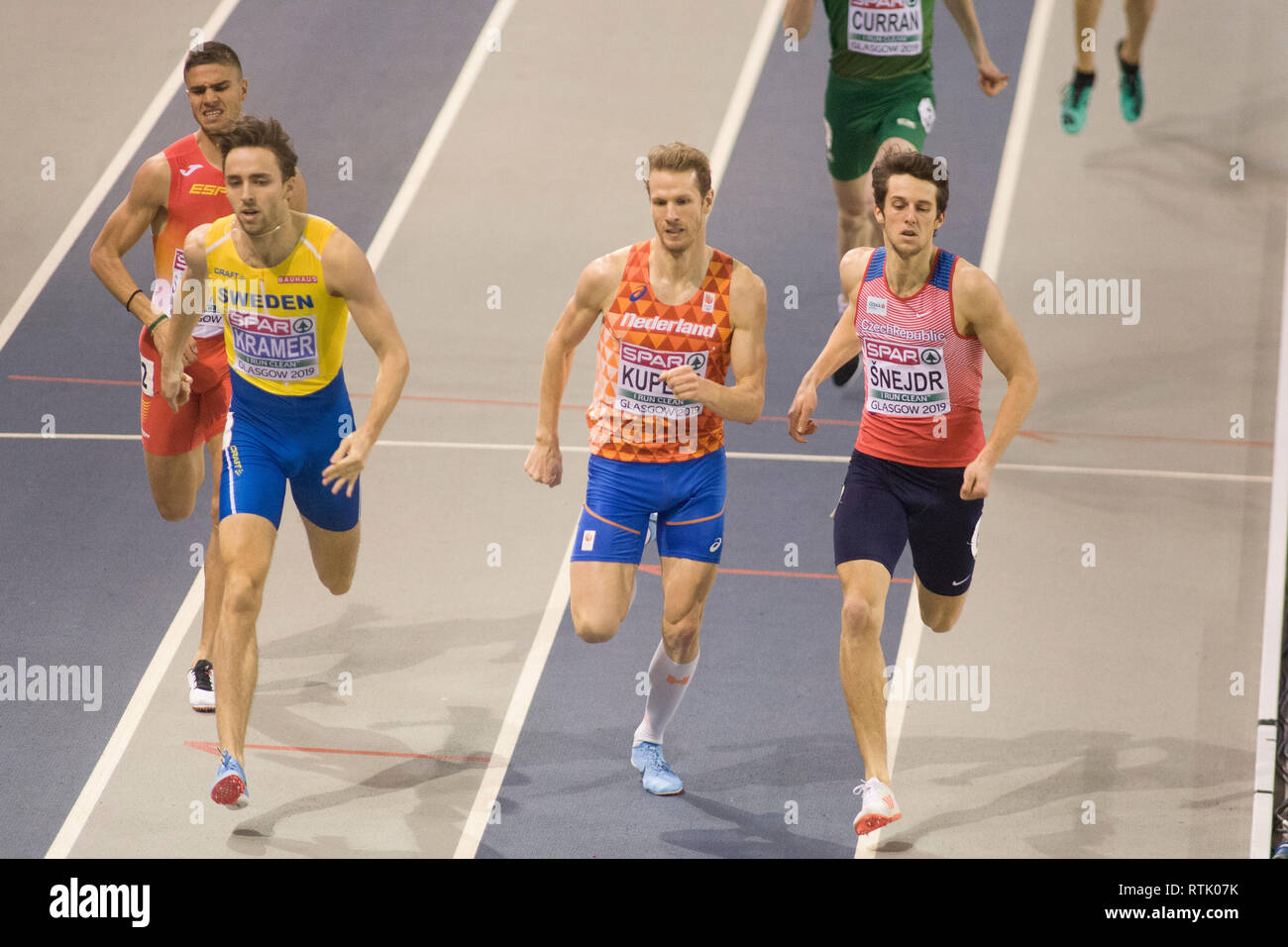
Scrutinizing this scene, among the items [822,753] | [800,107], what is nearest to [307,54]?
[800,107]

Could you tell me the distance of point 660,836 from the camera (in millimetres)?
6684

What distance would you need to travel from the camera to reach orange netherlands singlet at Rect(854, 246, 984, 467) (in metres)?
6.43

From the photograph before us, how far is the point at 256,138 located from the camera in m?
6.29

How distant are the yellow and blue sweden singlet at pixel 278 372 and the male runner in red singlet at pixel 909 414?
177cm

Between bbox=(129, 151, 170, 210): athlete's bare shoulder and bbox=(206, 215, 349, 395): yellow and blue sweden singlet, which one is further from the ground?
bbox=(129, 151, 170, 210): athlete's bare shoulder

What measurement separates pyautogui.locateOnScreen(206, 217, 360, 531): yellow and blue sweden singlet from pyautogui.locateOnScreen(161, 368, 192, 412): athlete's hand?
26 cm

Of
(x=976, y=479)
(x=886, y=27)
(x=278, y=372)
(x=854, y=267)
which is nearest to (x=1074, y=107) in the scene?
(x=886, y=27)

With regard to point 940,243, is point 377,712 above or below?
below

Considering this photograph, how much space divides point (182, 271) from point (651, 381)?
207 centimetres

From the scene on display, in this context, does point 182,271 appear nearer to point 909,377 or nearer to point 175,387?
point 175,387

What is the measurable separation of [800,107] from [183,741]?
23.5 ft

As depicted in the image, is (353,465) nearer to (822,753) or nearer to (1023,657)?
(822,753)

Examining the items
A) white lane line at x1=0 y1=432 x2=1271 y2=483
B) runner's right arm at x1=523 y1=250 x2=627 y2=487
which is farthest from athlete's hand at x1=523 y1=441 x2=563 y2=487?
white lane line at x1=0 y1=432 x2=1271 y2=483

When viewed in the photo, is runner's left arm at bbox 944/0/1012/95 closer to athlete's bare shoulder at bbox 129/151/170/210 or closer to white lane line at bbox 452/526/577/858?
white lane line at bbox 452/526/577/858
